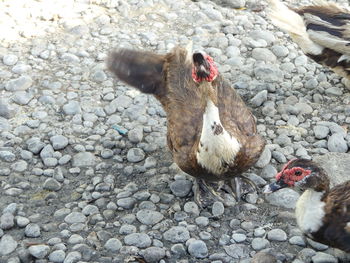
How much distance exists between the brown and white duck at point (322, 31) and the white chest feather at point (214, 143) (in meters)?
1.84

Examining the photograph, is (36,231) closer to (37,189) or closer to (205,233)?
(37,189)

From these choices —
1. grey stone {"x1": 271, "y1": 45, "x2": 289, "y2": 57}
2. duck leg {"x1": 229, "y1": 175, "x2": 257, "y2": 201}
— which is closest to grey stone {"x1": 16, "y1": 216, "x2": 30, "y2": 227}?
duck leg {"x1": 229, "y1": 175, "x2": 257, "y2": 201}

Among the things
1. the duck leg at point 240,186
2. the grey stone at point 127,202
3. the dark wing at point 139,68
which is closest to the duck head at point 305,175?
the duck leg at point 240,186

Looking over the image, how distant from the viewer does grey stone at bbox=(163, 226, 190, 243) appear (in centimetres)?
436

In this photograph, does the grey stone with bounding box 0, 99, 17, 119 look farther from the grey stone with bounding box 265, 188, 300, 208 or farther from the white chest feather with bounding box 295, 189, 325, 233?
the white chest feather with bounding box 295, 189, 325, 233

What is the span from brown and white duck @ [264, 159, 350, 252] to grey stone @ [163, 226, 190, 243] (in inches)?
25.6

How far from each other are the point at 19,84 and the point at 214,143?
2.37 m

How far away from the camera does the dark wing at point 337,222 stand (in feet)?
13.0

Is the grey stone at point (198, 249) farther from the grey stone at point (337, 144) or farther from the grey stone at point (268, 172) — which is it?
the grey stone at point (337, 144)

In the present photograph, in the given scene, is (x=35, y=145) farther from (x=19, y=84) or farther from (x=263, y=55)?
(x=263, y=55)

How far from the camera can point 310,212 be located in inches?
163

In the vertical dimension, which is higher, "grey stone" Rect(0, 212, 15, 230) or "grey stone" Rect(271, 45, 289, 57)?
"grey stone" Rect(271, 45, 289, 57)

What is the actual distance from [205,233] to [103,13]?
335 centimetres

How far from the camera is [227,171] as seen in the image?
4422 mm
